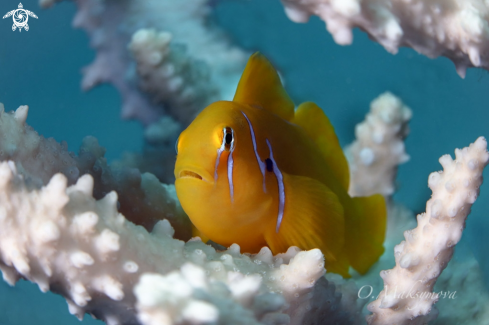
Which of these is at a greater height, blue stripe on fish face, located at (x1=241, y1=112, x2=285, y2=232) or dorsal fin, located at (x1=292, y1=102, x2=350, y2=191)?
dorsal fin, located at (x1=292, y1=102, x2=350, y2=191)

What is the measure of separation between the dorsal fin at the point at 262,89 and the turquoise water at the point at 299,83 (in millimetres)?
509

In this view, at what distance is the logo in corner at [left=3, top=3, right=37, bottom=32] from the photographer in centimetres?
199

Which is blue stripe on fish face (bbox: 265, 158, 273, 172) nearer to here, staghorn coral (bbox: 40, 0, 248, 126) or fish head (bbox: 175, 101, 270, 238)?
fish head (bbox: 175, 101, 270, 238)

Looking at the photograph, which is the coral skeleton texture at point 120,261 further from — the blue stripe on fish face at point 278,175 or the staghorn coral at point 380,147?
the staghorn coral at point 380,147

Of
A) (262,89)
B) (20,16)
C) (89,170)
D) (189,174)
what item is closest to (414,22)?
(262,89)

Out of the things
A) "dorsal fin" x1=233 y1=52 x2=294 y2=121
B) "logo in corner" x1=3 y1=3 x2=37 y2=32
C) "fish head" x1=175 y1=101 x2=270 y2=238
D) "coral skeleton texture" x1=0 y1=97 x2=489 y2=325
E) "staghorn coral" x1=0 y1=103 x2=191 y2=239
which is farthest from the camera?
"logo in corner" x1=3 y1=3 x2=37 y2=32

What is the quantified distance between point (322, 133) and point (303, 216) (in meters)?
0.56

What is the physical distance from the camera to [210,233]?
1.53 m

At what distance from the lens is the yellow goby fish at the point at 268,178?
1438 millimetres

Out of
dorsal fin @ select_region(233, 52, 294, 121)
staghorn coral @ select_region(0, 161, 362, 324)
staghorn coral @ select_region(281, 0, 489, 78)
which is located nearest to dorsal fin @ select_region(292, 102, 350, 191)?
dorsal fin @ select_region(233, 52, 294, 121)

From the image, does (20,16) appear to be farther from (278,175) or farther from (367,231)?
(367,231)

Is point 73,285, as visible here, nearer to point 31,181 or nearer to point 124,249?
point 124,249

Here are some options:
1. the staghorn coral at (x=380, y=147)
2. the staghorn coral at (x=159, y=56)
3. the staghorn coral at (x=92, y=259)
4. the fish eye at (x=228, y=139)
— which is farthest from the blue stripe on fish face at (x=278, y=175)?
the staghorn coral at (x=380, y=147)

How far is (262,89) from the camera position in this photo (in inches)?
71.7
